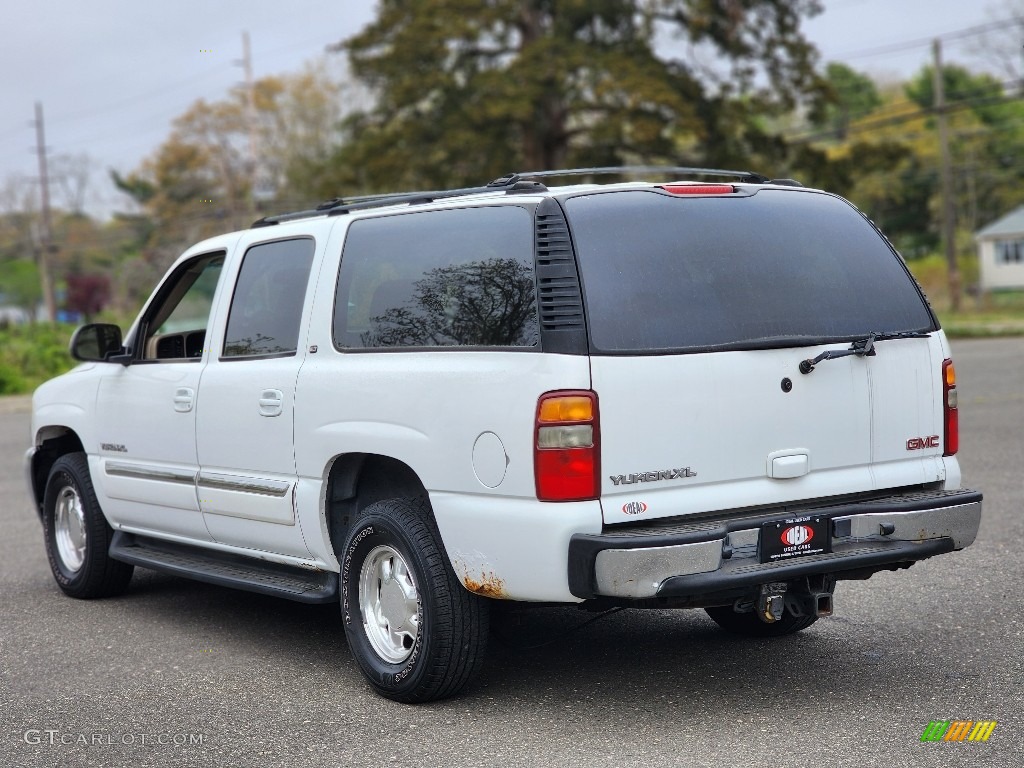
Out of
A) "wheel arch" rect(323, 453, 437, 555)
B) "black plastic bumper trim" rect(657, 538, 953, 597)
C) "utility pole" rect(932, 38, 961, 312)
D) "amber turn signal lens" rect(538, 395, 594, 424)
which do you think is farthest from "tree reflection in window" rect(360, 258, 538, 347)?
"utility pole" rect(932, 38, 961, 312)

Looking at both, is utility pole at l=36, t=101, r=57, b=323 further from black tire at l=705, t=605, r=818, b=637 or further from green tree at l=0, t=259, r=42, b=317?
black tire at l=705, t=605, r=818, b=637

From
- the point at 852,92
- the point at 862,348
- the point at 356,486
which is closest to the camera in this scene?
the point at 862,348

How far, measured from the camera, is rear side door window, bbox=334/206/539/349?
4953mm

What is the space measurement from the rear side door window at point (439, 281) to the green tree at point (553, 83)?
3002 centimetres

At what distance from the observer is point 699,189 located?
526 cm

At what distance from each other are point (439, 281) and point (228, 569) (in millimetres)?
2035

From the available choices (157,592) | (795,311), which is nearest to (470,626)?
(795,311)

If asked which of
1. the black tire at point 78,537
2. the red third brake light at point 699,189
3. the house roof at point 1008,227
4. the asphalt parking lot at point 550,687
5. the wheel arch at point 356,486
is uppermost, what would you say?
the house roof at point 1008,227

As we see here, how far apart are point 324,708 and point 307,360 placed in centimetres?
147

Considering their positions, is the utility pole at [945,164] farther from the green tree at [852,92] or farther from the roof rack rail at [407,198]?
the roof rack rail at [407,198]

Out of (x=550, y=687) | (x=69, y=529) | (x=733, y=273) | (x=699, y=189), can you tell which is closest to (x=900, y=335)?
(x=733, y=273)

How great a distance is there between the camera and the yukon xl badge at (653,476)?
4.68 metres
